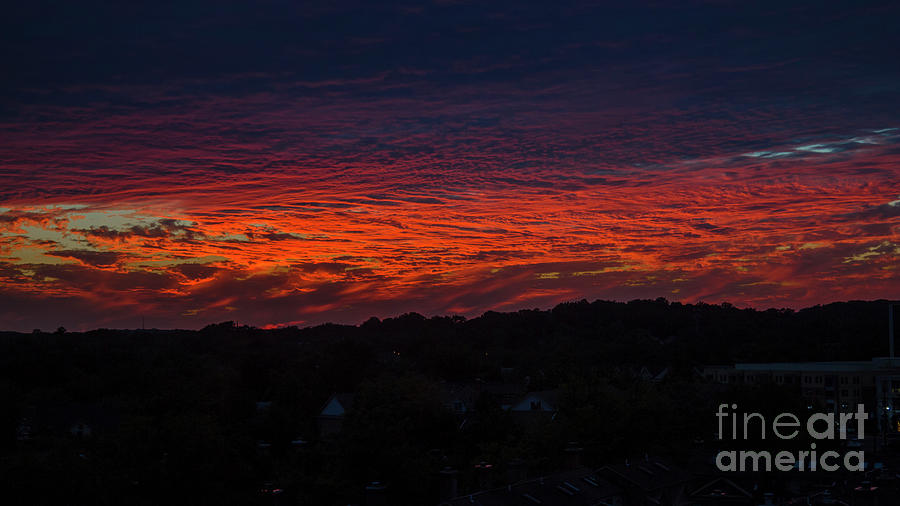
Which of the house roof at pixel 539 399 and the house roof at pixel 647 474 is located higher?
the house roof at pixel 647 474

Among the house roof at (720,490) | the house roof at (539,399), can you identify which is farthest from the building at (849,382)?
the house roof at (720,490)

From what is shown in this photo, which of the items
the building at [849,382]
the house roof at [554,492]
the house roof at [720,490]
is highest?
the house roof at [554,492]

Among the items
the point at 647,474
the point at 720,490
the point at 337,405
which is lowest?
the point at 337,405

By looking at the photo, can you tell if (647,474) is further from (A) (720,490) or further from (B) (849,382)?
(B) (849,382)

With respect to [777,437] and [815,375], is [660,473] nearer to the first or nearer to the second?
[777,437]

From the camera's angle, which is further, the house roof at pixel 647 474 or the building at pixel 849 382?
the building at pixel 849 382

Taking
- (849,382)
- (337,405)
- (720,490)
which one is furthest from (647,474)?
(849,382)

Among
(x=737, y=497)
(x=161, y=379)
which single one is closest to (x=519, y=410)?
(x=161, y=379)

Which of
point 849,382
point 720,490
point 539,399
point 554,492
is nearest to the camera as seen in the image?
point 554,492

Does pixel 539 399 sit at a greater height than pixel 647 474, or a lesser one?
lesser

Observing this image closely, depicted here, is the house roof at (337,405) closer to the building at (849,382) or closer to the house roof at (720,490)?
the building at (849,382)

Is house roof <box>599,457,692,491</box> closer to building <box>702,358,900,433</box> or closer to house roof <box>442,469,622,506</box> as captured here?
house roof <box>442,469,622,506</box>

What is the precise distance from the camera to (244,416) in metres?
76.8

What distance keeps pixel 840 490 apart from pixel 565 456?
39.9 ft
